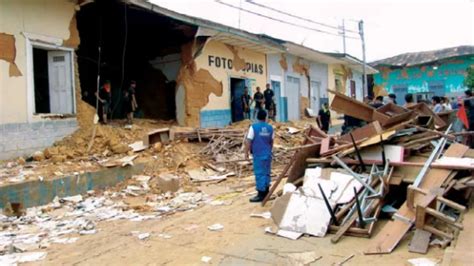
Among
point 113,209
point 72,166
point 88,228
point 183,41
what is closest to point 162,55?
point 183,41

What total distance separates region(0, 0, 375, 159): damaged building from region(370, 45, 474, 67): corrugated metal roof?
891cm

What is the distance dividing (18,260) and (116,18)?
9.63 m

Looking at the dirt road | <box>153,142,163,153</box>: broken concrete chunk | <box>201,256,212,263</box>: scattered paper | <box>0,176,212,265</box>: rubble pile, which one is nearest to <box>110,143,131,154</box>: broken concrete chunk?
<box>153,142,163,153</box>: broken concrete chunk

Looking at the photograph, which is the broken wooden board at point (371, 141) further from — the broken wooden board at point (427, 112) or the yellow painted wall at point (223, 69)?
the yellow painted wall at point (223, 69)

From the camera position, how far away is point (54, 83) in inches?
420

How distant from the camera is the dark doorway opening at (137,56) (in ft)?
44.6

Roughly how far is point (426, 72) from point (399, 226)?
2847cm

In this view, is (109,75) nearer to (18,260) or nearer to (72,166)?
(72,166)

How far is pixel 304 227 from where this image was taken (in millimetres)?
5430

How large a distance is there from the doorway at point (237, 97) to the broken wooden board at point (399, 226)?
38.0 ft

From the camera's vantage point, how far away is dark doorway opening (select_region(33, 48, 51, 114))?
10445 mm

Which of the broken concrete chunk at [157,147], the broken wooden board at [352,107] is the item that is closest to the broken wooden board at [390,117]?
the broken wooden board at [352,107]

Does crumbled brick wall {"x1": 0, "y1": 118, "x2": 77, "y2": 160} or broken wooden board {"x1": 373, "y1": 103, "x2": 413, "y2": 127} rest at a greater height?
broken wooden board {"x1": 373, "y1": 103, "x2": 413, "y2": 127}

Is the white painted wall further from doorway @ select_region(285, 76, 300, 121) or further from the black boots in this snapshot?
the black boots
